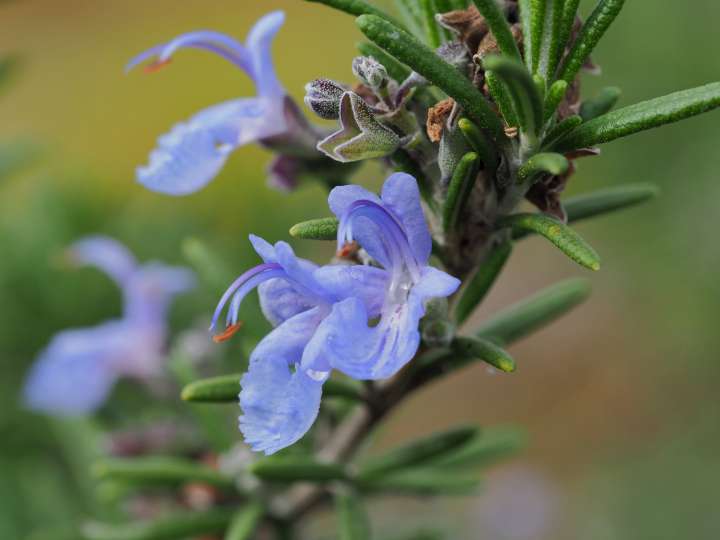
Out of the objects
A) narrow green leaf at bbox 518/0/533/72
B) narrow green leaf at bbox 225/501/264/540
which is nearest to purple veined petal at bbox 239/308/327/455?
narrow green leaf at bbox 518/0/533/72

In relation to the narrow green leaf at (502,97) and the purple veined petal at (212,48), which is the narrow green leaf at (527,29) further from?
the purple veined petal at (212,48)

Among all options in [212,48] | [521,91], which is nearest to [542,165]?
[521,91]

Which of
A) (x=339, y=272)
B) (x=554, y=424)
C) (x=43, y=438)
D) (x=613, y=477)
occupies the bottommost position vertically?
(x=554, y=424)

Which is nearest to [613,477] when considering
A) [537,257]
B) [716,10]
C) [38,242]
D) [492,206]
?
[537,257]

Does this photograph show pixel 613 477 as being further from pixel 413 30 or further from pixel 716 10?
pixel 413 30

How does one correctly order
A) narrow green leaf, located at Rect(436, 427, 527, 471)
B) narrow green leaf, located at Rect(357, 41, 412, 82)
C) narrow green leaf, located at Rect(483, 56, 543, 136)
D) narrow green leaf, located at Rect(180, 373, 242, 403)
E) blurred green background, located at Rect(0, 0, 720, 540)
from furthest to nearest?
blurred green background, located at Rect(0, 0, 720, 540) < narrow green leaf, located at Rect(436, 427, 527, 471) < narrow green leaf, located at Rect(180, 373, 242, 403) < narrow green leaf, located at Rect(357, 41, 412, 82) < narrow green leaf, located at Rect(483, 56, 543, 136)

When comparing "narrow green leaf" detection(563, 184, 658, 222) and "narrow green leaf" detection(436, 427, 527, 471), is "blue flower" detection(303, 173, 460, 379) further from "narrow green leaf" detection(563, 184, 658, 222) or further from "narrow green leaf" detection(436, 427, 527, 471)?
"narrow green leaf" detection(436, 427, 527, 471)
